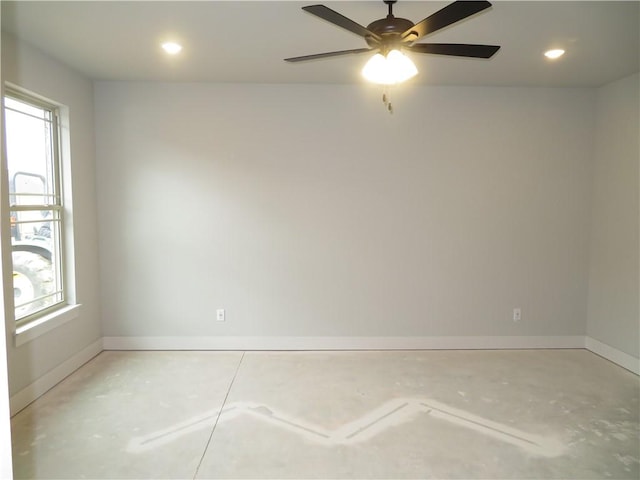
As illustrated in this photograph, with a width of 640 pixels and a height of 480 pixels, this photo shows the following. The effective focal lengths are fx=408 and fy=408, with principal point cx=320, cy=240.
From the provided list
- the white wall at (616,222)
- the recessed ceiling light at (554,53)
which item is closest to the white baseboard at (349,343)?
the white wall at (616,222)

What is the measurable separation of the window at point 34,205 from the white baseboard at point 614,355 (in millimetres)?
5051

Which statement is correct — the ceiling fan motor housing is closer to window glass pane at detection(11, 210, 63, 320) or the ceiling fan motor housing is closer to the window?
the window

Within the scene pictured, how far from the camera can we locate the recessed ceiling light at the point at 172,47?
2.98m

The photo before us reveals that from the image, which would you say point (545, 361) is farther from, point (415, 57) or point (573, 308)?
point (415, 57)

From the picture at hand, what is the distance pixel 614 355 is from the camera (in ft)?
12.7

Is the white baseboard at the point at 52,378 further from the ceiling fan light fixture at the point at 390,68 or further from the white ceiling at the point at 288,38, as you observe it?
the ceiling fan light fixture at the point at 390,68

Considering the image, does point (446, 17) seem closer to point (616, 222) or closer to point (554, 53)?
point (554, 53)

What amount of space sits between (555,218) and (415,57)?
7.39 feet

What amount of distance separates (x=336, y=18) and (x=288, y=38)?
1028mm

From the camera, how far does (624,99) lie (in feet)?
12.2

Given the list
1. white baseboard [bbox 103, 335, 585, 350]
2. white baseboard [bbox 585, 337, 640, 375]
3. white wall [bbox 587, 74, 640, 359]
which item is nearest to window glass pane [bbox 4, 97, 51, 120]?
white baseboard [bbox 103, 335, 585, 350]

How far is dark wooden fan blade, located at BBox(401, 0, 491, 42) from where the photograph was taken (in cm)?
180

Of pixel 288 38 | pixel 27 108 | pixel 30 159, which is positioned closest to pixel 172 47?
pixel 288 38

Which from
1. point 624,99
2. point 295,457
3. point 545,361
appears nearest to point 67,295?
point 295,457
